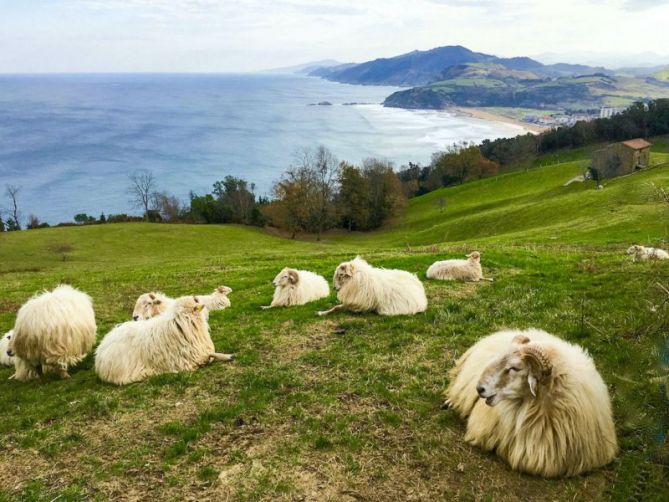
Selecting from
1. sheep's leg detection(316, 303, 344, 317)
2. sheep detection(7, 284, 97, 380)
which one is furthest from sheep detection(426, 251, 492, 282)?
sheep detection(7, 284, 97, 380)

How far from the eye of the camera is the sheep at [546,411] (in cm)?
592

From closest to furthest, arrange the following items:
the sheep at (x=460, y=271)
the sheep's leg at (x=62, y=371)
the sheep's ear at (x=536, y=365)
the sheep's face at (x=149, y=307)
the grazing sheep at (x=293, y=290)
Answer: the sheep's ear at (x=536, y=365) < the sheep's leg at (x=62, y=371) < the sheep's face at (x=149, y=307) < the grazing sheep at (x=293, y=290) < the sheep at (x=460, y=271)

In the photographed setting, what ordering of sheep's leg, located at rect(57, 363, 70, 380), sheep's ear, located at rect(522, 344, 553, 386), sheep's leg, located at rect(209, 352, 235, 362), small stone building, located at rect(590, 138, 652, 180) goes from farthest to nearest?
1. small stone building, located at rect(590, 138, 652, 180)
2. sheep's leg, located at rect(57, 363, 70, 380)
3. sheep's leg, located at rect(209, 352, 235, 362)
4. sheep's ear, located at rect(522, 344, 553, 386)

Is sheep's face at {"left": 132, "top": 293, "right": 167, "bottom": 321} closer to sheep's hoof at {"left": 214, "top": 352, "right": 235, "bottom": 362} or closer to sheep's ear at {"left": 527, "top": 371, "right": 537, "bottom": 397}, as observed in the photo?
sheep's hoof at {"left": 214, "top": 352, "right": 235, "bottom": 362}

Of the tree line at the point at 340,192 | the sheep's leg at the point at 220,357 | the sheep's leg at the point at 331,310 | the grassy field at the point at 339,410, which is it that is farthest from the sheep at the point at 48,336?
the tree line at the point at 340,192

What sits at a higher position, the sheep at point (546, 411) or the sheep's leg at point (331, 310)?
the sheep at point (546, 411)

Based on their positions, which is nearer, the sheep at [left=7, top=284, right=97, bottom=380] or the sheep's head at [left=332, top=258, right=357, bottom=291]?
the sheep at [left=7, top=284, right=97, bottom=380]

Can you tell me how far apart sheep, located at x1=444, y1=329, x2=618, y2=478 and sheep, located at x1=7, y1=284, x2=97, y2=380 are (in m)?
9.07

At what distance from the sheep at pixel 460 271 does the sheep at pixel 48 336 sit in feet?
36.3

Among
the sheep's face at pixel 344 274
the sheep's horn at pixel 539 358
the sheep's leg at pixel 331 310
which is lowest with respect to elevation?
the sheep's leg at pixel 331 310

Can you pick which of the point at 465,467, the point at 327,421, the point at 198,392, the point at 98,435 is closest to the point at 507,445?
the point at 465,467

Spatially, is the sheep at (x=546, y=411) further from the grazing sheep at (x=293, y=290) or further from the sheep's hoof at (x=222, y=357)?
the grazing sheep at (x=293, y=290)

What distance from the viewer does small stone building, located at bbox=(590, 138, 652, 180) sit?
2894 inches

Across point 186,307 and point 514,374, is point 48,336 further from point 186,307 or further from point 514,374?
point 514,374
